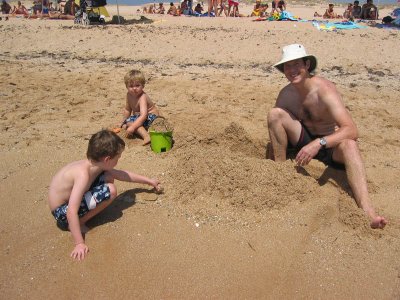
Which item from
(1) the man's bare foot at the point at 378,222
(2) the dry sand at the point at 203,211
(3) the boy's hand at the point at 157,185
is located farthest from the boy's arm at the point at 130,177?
(1) the man's bare foot at the point at 378,222

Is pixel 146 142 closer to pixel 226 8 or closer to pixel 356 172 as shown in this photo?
pixel 356 172

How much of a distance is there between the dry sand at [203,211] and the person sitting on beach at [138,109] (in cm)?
18

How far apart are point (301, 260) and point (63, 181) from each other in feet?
5.42

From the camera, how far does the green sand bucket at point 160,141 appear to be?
3.70 m

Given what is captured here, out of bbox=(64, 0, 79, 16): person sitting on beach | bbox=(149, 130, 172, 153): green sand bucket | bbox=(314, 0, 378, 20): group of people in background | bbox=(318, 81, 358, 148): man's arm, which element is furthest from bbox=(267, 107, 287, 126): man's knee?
bbox=(64, 0, 79, 16): person sitting on beach

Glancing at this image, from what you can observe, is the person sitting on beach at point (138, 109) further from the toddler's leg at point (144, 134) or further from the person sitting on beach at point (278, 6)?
the person sitting on beach at point (278, 6)

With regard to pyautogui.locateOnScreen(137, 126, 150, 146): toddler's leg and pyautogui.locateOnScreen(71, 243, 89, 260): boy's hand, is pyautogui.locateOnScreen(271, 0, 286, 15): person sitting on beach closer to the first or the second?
pyautogui.locateOnScreen(137, 126, 150, 146): toddler's leg

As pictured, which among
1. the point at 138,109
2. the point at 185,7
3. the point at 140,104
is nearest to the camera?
the point at 140,104

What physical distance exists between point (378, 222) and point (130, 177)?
5.96ft

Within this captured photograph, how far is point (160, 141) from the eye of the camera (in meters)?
3.74

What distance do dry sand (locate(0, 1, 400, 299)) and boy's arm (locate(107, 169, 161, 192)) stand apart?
11 cm

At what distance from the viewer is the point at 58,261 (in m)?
2.44

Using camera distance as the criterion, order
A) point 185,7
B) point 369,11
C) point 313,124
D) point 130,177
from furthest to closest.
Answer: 1. point 185,7
2. point 369,11
3. point 313,124
4. point 130,177

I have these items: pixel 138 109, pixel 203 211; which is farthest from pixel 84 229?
pixel 138 109
